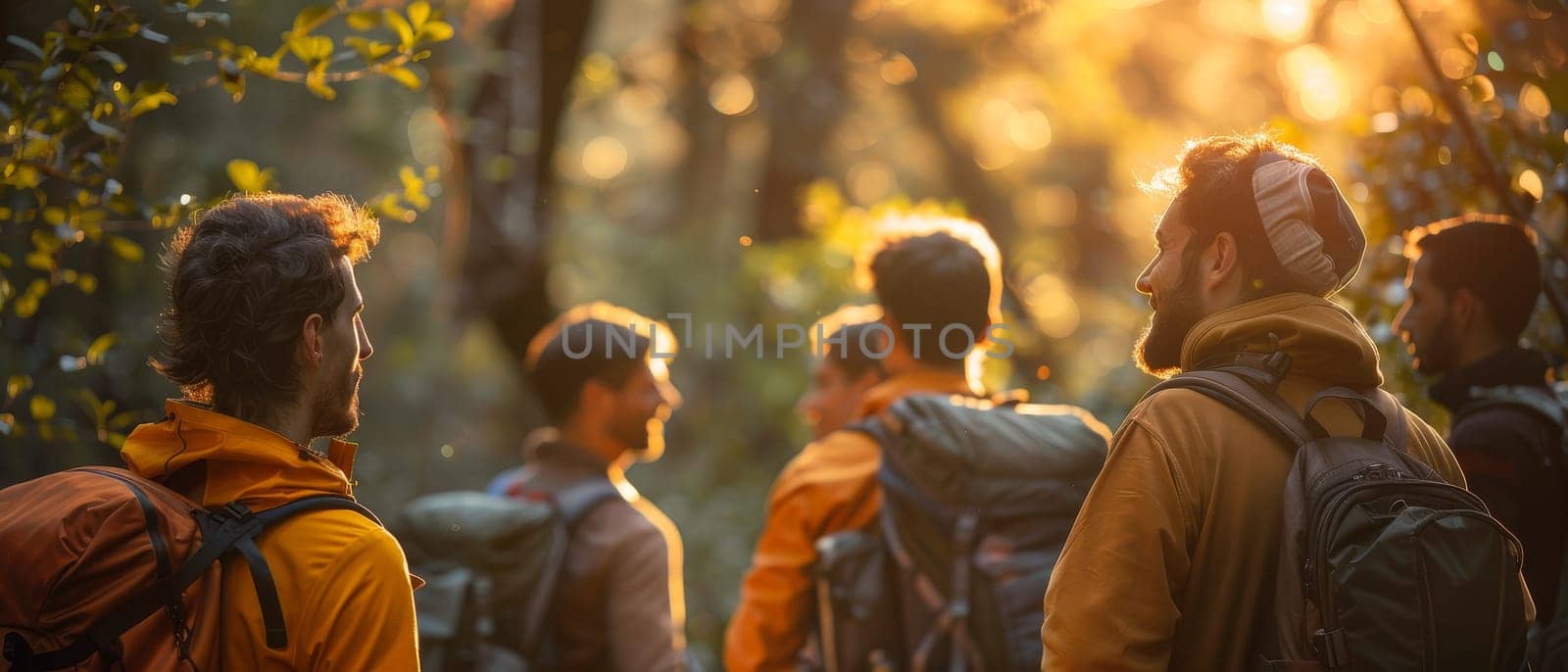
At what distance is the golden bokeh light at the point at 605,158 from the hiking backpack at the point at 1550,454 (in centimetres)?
1909

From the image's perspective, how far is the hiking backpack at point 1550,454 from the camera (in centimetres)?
318

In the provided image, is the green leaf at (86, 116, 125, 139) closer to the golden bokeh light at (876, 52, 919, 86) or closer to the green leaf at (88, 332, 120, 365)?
the green leaf at (88, 332, 120, 365)

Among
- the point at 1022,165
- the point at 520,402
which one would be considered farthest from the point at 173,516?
the point at 1022,165

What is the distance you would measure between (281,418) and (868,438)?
1746 millimetres

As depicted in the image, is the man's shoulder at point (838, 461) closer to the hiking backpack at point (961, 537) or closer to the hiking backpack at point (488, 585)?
the hiking backpack at point (961, 537)

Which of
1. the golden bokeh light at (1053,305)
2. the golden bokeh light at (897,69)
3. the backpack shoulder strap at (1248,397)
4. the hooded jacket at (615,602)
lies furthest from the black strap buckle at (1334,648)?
the golden bokeh light at (897,69)

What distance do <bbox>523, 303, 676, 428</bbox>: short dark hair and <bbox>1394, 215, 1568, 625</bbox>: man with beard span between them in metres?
2.30

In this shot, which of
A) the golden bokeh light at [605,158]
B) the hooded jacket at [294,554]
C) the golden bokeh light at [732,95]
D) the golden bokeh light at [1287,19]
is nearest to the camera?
the hooded jacket at [294,554]

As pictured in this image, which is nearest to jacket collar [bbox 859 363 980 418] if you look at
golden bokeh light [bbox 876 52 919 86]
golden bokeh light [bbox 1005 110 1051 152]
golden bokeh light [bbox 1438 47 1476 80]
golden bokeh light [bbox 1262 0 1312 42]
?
golden bokeh light [bbox 1438 47 1476 80]

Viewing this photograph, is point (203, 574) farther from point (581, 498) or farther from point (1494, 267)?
point (1494, 267)

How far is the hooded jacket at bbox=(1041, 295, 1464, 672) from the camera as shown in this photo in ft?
7.22

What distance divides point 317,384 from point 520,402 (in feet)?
24.9

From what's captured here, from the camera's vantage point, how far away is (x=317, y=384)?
2.36m

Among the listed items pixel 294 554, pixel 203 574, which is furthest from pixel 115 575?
pixel 294 554
